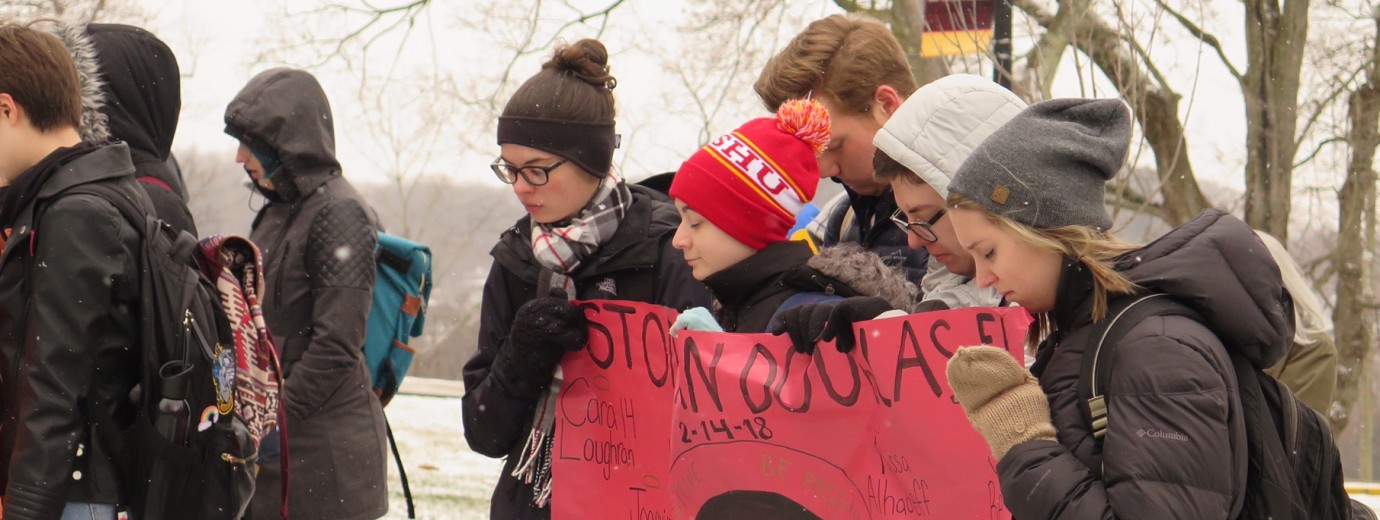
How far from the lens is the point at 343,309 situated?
4699 millimetres

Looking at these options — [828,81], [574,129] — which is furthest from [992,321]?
[574,129]

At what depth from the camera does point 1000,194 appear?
226cm

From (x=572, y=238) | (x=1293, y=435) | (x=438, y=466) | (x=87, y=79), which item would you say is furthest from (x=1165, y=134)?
(x=1293, y=435)

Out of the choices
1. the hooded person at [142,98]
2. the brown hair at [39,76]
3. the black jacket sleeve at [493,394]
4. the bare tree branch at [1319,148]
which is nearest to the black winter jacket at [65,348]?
the brown hair at [39,76]

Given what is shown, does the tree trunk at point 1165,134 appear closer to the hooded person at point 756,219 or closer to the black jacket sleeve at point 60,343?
the hooded person at point 756,219

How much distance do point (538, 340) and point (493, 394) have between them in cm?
24

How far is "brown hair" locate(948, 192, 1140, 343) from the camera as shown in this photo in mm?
2143

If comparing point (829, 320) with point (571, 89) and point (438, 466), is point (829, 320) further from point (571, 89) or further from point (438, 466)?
point (438, 466)

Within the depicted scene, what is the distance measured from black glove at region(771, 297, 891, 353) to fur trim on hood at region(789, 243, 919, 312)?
0.58ft

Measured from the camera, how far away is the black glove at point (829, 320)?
8.55 feet

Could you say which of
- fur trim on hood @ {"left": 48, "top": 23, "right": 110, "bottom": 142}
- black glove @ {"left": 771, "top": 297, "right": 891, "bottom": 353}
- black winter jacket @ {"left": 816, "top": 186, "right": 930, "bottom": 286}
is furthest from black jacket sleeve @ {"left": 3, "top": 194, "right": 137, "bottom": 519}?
black winter jacket @ {"left": 816, "top": 186, "right": 930, "bottom": 286}

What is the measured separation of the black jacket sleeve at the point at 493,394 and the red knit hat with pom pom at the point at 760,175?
2.14 ft

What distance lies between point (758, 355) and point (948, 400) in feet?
1.59

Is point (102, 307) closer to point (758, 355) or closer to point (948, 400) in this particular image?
point (758, 355)
